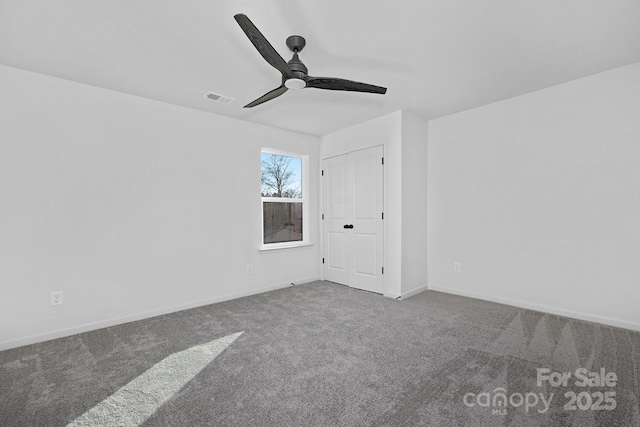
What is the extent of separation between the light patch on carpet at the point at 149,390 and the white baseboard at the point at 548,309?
3167mm

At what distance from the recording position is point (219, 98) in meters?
3.32

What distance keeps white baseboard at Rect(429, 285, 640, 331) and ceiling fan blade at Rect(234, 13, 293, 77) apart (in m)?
3.58

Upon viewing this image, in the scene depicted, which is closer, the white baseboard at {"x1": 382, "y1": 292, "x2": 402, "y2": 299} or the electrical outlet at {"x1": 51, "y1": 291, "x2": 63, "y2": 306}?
the electrical outlet at {"x1": 51, "y1": 291, "x2": 63, "y2": 306}

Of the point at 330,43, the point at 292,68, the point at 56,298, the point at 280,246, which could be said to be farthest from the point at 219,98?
the point at 56,298

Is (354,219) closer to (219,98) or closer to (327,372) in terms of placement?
(219,98)

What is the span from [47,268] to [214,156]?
207 cm

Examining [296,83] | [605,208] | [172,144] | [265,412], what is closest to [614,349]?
[605,208]

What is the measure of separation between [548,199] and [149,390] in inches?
165

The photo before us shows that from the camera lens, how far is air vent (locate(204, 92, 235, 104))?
10.5 ft

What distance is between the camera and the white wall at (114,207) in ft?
8.50

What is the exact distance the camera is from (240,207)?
4062 mm

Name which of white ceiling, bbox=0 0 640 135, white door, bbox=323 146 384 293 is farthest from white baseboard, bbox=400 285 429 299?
white ceiling, bbox=0 0 640 135

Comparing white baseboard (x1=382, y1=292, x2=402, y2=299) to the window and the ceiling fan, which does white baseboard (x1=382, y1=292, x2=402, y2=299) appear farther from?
the ceiling fan

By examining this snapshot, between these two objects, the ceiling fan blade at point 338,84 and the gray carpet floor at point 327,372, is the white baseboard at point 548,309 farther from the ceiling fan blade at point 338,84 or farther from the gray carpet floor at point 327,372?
the ceiling fan blade at point 338,84
